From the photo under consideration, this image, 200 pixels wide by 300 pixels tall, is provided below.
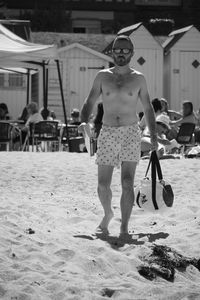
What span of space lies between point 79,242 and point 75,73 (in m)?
19.2

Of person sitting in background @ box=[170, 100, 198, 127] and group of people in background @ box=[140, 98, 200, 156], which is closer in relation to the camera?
group of people in background @ box=[140, 98, 200, 156]

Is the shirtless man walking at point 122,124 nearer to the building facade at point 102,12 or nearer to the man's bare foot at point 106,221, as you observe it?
the man's bare foot at point 106,221

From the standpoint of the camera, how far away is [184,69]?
84.0ft

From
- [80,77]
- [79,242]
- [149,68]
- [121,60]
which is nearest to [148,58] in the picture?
[149,68]

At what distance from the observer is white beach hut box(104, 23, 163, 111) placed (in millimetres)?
25469

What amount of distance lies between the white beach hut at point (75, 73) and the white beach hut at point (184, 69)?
2.43 metres

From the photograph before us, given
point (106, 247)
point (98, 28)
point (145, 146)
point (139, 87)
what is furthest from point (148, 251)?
point (98, 28)

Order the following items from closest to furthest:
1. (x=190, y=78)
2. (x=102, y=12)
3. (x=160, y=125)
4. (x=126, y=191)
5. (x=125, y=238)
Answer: (x=125, y=238)
(x=126, y=191)
(x=160, y=125)
(x=190, y=78)
(x=102, y=12)

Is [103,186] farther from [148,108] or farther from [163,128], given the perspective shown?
[163,128]

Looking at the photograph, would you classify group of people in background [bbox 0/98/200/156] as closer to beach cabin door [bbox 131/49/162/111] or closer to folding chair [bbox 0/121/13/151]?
folding chair [bbox 0/121/13/151]

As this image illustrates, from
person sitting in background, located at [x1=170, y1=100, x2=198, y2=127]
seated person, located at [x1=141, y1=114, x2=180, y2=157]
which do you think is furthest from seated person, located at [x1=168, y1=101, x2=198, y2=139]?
seated person, located at [x1=141, y1=114, x2=180, y2=157]

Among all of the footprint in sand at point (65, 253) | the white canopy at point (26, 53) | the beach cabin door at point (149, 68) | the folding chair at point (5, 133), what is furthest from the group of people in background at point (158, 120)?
the beach cabin door at point (149, 68)

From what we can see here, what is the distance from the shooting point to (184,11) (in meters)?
35.8

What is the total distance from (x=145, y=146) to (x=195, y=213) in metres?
4.05
